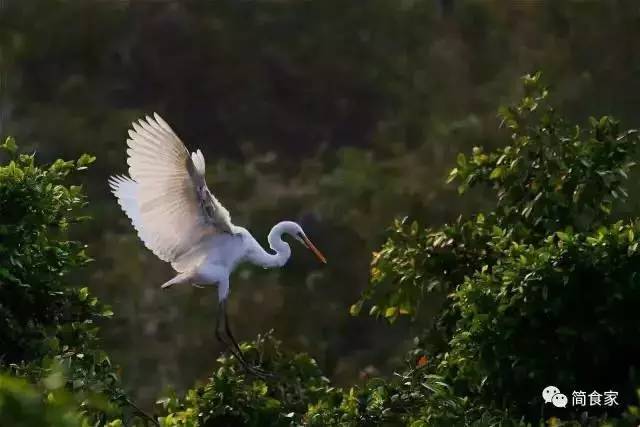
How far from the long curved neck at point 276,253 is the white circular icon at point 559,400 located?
4.37 feet

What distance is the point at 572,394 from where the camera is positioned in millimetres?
3176

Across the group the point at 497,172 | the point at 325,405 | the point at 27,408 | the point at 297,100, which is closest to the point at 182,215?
the point at 325,405

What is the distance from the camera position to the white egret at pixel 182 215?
11.9 ft

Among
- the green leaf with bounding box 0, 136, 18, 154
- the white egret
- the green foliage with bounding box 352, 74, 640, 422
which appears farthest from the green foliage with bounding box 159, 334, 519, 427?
the green leaf with bounding box 0, 136, 18, 154

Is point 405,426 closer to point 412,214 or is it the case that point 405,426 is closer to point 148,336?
point 148,336

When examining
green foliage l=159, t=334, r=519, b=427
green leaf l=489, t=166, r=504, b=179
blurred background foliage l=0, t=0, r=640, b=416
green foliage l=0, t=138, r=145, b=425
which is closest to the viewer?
green foliage l=159, t=334, r=519, b=427

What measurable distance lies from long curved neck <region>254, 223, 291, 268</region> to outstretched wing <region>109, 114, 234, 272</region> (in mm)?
232

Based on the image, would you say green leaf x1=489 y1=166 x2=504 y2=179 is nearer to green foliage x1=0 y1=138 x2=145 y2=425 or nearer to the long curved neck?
the long curved neck

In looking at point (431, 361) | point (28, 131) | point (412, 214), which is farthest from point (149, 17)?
point (431, 361)

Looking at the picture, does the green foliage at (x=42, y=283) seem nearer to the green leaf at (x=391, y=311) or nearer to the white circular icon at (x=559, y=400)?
the green leaf at (x=391, y=311)

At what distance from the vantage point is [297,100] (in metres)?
9.35

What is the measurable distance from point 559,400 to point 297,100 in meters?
6.38

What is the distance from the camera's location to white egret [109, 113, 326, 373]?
11.9ft

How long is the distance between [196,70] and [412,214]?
8.26 ft
